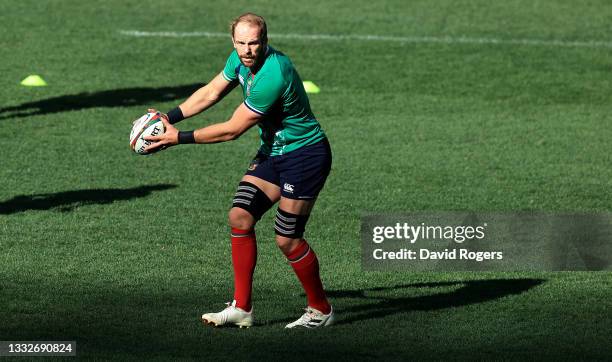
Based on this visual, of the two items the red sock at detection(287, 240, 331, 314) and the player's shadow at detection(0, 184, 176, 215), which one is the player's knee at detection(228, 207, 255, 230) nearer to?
the red sock at detection(287, 240, 331, 314)

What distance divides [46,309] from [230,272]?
206 cm

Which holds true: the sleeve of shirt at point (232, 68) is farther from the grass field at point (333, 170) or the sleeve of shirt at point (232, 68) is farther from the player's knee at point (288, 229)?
the grass field at point (333, 170)

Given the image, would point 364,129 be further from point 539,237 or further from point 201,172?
point 539,237

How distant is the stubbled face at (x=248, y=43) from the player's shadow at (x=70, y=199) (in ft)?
17.7

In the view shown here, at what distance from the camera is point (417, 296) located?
9703mm

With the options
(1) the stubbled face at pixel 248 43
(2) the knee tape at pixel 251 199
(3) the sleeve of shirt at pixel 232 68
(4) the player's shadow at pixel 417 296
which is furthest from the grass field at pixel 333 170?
(1) the stubbled face at pixel 248 43

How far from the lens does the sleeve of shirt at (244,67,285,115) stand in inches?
318

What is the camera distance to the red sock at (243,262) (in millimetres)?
8547

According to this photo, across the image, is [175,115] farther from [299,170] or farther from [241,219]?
[299,170]

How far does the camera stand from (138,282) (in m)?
9.98

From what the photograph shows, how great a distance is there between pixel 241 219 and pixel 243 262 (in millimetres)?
328

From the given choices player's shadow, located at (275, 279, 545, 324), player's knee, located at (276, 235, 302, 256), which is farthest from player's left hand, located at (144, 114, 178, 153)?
player's shadow, located at (275, 279, 545, 324)

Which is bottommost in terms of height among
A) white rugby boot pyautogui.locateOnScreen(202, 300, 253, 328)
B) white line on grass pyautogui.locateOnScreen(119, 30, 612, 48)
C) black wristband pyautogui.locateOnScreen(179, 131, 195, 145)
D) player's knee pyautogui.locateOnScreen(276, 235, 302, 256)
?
white rugby boot pyautogui.locateOnScreen(202, 300, 253, 328)

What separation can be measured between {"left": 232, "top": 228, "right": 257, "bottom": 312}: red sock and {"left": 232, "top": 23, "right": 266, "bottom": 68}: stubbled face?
1.28 metres
